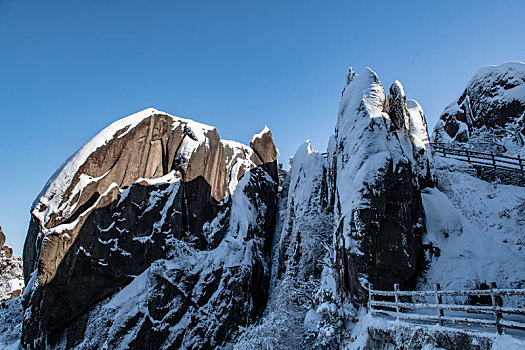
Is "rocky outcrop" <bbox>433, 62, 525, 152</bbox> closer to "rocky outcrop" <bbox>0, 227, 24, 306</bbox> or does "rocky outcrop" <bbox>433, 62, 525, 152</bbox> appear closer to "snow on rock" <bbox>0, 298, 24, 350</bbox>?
"snow on rock" <bbox>0, 298, 24, 350</bbox>

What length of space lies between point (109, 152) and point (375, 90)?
64.2ft

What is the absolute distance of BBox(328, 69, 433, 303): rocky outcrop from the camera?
50.0ft

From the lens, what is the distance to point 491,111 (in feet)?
102

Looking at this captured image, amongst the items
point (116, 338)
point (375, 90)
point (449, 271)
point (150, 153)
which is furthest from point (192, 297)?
point (375, 90)

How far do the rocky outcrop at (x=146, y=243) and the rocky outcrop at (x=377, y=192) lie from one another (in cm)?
1017

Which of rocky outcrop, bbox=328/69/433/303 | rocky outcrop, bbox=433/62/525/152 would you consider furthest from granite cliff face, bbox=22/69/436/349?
rocky outcrop, bbox=433/62/525/152

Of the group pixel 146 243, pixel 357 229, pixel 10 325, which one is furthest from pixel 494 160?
pixel 10 325

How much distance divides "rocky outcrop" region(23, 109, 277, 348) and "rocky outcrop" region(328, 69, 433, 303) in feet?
33.4

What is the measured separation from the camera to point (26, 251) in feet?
76.3

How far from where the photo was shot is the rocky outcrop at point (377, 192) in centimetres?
1525

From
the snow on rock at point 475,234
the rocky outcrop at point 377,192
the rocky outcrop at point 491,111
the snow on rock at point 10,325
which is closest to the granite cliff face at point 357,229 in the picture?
the rocky outcrop at point 377,192

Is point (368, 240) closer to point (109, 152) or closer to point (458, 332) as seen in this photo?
point (458, 332)

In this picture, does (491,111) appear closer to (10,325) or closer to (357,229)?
(357,229)

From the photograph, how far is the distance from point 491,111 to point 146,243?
108 ft
